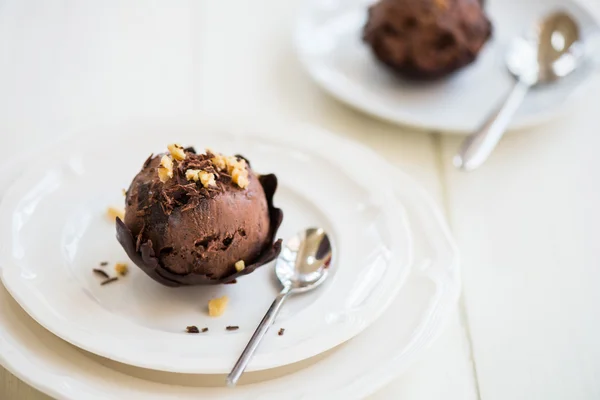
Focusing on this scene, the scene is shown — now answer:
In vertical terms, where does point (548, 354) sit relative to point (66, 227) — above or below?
below

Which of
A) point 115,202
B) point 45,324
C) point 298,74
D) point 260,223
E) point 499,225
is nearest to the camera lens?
point 45,324

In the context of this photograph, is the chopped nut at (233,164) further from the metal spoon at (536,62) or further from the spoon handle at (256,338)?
the metal spoon at (536,62)

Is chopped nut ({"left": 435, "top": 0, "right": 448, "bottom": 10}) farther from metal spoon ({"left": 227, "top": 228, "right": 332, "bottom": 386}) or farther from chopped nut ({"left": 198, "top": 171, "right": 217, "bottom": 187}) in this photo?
chopped nut ({"left": 198, "top": 171, "right": 217, "bottom": 187})

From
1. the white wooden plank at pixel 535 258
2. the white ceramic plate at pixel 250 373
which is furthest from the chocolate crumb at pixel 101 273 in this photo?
the white wooden plank at pixel 535 258

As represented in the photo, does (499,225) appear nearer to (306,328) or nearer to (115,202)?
(306,328)

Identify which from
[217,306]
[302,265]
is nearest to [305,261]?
[302,265]

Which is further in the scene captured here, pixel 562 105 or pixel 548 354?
pixel 562 105

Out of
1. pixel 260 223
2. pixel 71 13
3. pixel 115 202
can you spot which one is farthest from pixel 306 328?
pixel 71 13
